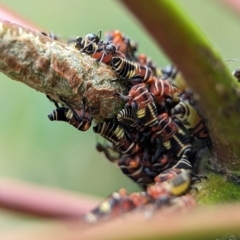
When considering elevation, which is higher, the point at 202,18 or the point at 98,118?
the point at 202,18

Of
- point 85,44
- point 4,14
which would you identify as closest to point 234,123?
point 85,44

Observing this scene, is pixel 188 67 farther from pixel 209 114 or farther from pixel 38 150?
pixel 38 150

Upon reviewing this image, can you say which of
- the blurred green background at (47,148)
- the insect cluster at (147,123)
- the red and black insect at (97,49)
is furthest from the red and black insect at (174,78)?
the blurred green background at (47,148)

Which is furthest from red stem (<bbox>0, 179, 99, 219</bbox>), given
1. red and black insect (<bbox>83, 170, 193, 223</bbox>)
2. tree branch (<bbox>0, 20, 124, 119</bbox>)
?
tree branch (<bbox>0, 20, 124, 119</bbox>)

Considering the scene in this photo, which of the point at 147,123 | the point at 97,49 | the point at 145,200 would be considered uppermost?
the point at 97,49

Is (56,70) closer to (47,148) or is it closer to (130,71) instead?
(130,71)

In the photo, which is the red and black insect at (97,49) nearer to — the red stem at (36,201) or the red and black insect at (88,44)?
the red and black insect at (88,44)

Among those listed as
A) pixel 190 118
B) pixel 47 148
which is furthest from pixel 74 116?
pixel 47 148
